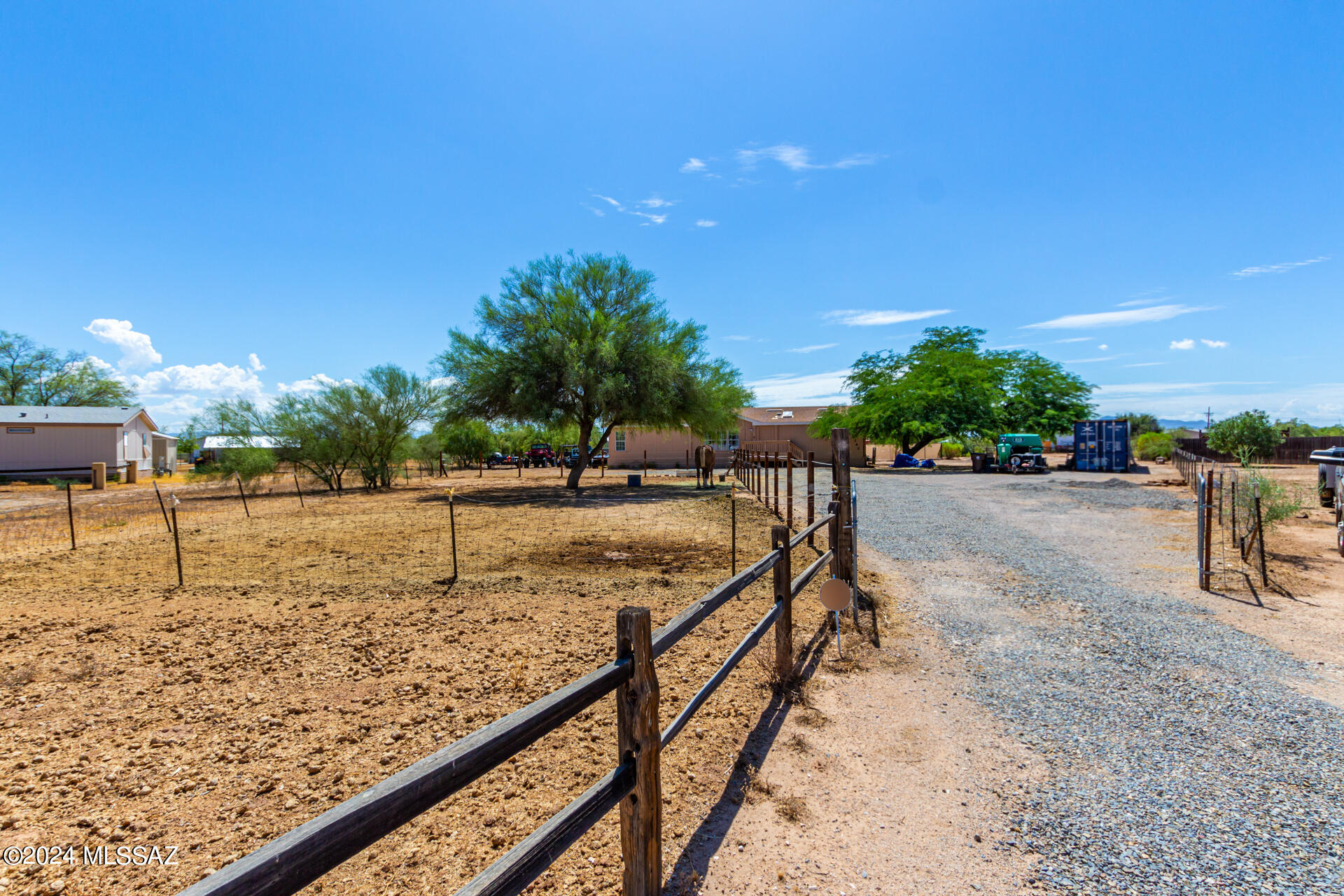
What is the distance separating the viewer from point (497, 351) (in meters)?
22.9

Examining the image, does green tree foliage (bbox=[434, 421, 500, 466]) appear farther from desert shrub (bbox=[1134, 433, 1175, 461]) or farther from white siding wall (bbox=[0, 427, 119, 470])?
desert shrub (bbox=[1134, 433, 1175, 461])

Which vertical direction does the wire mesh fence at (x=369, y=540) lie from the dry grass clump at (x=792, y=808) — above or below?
above

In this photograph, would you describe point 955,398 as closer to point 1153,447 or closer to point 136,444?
point 1153,447

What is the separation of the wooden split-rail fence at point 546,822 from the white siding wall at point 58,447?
Answer: 40474 mm

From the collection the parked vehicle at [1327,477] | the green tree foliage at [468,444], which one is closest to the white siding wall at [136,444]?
the green tree foliage at [468,444]

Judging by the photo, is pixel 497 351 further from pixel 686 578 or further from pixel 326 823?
pixel 326 823

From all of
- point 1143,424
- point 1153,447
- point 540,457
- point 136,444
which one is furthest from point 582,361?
point 1143,424

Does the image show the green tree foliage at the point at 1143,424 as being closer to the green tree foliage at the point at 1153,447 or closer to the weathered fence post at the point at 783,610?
the green tree foliage at the point at 1153,447

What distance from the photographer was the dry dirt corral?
3020 millimetres

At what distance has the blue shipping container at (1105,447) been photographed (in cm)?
3048

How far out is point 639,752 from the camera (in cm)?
247

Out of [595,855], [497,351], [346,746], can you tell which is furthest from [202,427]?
[595,855]

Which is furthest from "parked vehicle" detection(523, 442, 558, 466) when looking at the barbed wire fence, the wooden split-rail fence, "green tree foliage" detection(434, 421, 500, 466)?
the wooden split-rail fence

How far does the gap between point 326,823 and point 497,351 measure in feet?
74.1
